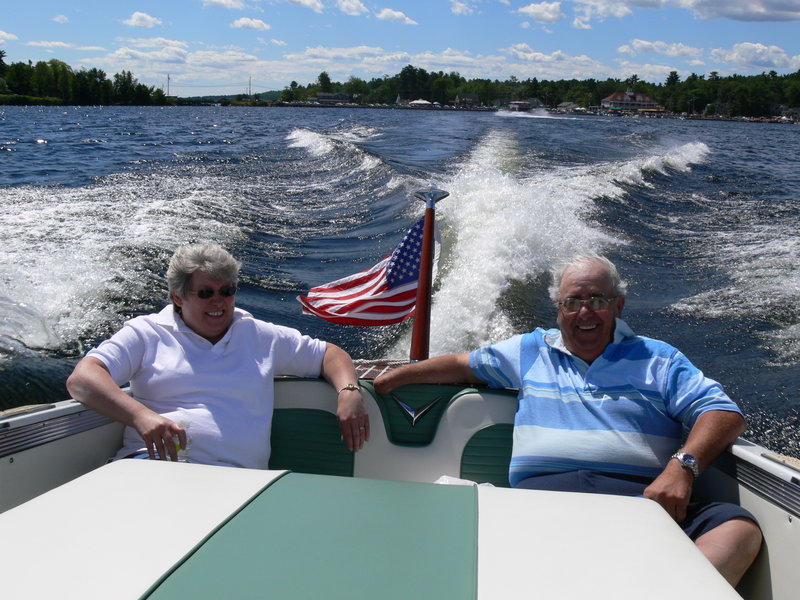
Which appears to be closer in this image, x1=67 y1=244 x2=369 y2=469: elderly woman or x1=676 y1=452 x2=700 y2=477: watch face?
x1=676 y1=452 x2=700 y2=477: watch face

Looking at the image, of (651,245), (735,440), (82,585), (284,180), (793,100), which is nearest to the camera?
(82,585)

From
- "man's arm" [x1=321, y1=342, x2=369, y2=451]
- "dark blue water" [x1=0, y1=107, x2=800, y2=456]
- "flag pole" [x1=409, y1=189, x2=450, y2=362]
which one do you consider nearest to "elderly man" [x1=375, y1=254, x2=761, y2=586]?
"man's arm" [x1=321, y1=342, x2=369, y2=451]

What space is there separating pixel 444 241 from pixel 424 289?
16.2 feet

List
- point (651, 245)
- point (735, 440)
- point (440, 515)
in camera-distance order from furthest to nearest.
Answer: point (651, 245) → point (735, 440) → point (440, 515)

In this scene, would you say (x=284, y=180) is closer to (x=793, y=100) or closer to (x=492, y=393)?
(x=492, y=393)

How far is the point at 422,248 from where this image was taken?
3.73m

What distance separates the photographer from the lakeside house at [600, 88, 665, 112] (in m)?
109

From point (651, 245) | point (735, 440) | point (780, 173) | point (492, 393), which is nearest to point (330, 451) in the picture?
point (492, 393)

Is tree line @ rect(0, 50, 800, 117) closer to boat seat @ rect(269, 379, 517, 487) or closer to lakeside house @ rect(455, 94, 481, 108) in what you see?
lakeside house @ rect(455, 94, 481, 108)

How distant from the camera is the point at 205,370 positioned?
2.44m

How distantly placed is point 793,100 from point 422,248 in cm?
10504

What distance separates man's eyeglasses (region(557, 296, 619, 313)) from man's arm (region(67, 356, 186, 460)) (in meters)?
1.27

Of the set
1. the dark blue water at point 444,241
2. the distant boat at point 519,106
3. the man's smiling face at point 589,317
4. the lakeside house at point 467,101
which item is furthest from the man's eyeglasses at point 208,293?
the lakeside house at point 467,101

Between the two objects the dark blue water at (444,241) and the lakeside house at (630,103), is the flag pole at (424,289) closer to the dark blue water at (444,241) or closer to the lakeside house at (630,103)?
the dark blue water at (444,241)
